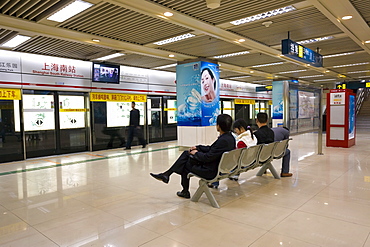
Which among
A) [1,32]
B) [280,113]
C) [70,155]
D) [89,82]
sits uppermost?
[1,32]

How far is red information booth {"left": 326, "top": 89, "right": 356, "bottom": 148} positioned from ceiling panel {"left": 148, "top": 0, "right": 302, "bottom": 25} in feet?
17.8

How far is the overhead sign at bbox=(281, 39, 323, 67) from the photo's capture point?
607 cm

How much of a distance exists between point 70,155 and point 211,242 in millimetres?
6702

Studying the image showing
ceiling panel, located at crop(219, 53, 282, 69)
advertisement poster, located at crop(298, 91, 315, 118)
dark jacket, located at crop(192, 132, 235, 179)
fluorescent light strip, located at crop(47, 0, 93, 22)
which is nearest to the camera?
dark jacket, located at crop(192, 132, 235, 179)

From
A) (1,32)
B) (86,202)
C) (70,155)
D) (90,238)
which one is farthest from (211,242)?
(70,155)

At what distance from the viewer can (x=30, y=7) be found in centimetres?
448

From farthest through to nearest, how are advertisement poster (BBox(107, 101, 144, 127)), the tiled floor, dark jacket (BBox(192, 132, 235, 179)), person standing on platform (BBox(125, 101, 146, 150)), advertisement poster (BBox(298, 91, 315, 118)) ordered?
1. advertisement poster (BBox(107, 101, 144, 127))
2. person standing on platform (BBox(125, 101, 146, 150))
3. advertisement poster (BBox(298, 91, 315, 118))
4. dark jacket (BBox(192, 132, 235, 179))
5. the tiled floor

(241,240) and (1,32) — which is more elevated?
(1,32)

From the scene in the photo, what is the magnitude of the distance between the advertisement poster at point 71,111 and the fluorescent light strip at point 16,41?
6.62ft

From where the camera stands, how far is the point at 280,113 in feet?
47.5

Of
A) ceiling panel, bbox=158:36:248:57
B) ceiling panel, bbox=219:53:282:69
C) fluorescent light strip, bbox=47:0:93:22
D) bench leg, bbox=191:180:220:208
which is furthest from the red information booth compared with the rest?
fluorescent light strip, bbox=47:0:93:22

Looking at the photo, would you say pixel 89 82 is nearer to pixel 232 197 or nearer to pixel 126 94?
pixel 126 94

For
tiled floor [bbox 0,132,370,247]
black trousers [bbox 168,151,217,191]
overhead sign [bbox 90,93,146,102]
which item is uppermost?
overhead sign [bbox 90,93,146,102]

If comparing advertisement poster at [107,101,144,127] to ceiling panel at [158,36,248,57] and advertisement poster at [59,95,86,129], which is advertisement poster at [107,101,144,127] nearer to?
advertisement poster at [59,95,86,129]
